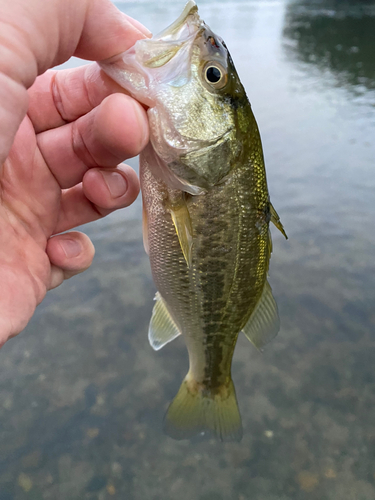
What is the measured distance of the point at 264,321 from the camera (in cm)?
173

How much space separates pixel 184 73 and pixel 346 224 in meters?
3.96

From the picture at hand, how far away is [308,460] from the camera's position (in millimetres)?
2547

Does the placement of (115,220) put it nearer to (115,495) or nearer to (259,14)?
(115,495)

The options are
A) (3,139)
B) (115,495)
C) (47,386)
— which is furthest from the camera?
(47,386)

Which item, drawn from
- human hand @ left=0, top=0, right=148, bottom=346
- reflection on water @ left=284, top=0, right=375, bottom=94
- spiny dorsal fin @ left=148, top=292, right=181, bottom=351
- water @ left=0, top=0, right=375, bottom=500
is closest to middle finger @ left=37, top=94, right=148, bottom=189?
human hand @ left=0, top=0, right=148, bottom=346

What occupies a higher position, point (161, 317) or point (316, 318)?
point (161, 317)

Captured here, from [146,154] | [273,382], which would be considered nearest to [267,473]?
[273,382]

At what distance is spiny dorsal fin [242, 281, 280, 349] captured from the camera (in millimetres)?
1716

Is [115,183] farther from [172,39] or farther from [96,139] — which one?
[172,39]

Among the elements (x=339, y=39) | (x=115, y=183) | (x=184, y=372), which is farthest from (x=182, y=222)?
(x=339, y=39)

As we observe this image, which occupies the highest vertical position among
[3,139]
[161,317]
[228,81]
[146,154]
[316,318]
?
[228,81]

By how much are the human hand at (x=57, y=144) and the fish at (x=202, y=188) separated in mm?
113

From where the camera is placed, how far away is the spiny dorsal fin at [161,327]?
6.01ft

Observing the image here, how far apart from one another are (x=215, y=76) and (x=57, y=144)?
0.79 m
